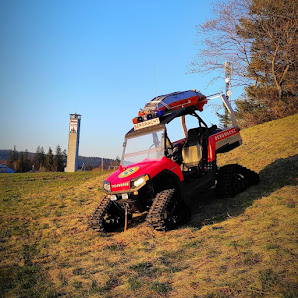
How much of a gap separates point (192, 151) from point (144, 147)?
67.4 inches

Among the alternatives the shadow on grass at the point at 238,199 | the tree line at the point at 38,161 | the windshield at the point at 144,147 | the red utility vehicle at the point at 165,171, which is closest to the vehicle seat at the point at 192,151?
the red utility vehicle at the point at 165,171

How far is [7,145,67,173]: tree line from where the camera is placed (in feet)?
341

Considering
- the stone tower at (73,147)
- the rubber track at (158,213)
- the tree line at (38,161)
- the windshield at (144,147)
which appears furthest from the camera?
the tree line at (38,161)

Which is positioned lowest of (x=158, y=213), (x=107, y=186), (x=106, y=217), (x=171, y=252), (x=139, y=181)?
(x=171, y=252)

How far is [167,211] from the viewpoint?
6.89m

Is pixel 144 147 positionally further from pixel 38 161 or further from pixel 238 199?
pixel 38 161

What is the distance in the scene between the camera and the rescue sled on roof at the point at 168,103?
8070 mm

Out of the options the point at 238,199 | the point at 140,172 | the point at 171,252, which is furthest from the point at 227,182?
the point at 171,252

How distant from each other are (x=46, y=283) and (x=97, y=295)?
1254mm

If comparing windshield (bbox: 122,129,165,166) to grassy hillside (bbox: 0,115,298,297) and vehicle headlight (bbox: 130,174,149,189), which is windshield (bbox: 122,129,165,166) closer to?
vehicle headlight (bbox: 130,174,149,189)

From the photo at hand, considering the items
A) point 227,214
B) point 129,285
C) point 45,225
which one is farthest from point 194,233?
point 45,225

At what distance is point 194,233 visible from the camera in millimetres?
6508

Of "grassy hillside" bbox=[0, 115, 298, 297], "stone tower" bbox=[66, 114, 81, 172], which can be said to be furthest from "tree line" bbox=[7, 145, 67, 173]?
"grassy hillside" bbox=[0, 115, 298, 297]

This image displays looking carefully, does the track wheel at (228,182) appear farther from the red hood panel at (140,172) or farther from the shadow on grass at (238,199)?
the red hood panel at (140,172)
